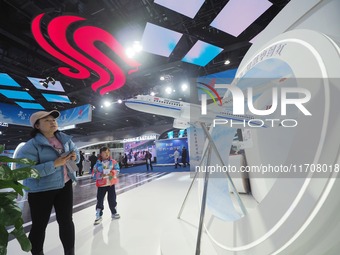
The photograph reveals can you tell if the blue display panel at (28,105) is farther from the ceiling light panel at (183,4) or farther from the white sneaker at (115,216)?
the white sneaker at (115,216)

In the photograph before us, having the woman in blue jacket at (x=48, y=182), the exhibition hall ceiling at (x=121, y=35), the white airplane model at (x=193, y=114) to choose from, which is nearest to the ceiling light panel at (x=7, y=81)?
the exhibition hall ceiling at (x=121, y=35)

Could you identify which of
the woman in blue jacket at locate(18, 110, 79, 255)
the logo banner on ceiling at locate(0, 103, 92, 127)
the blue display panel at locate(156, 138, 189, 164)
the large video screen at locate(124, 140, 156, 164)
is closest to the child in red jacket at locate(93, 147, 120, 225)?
the woman in blue jacket at locate(18, 110, 79, 255)

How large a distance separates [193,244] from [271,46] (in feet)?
7.70

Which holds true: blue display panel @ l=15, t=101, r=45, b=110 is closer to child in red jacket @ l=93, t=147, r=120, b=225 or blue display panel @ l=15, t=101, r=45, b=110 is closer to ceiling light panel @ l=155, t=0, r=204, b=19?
child in red jacket @ l=93, t=147, r=120, b=225

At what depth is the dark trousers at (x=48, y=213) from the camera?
5.47 feet

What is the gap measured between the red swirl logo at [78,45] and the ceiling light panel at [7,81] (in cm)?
247

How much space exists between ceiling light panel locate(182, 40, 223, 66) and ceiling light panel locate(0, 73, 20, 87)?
23.2 feet

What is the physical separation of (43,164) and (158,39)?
5136 mm

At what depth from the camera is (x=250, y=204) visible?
417 centimetres

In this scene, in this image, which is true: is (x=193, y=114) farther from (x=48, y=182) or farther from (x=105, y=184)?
(x=105, y=184)

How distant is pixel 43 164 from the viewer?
1.68 metres

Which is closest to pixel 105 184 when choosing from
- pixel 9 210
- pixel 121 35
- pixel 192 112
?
pixel 192 112

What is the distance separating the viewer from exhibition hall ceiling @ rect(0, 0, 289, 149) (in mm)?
4992

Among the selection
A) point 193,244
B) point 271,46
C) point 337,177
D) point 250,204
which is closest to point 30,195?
point 193,244
